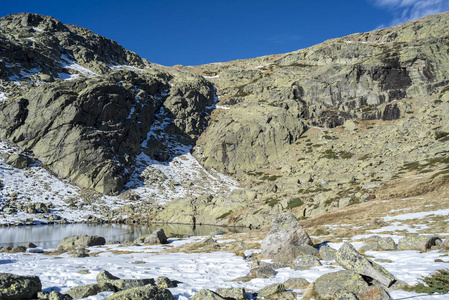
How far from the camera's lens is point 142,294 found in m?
8.29

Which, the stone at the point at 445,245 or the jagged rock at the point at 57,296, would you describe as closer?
the jagged rock at the point at 57,296

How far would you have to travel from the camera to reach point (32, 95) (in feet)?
299

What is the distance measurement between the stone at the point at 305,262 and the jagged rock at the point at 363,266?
2.46 meters

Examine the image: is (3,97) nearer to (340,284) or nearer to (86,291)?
(86,291)

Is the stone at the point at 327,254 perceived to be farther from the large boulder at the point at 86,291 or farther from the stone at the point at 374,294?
the large boulder at the point at 86,291

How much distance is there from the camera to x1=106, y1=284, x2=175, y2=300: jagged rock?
8188 millimetres

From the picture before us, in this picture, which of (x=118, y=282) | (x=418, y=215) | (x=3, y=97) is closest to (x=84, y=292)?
(x=118, y=282)

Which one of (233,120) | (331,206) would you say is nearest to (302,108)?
(233,120)

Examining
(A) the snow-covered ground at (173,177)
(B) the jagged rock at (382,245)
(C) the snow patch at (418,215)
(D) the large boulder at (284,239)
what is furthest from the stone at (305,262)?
(A) the snow-covered ground at (173,177)

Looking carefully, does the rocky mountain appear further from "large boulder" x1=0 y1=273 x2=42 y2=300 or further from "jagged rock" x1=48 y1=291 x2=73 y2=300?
"large boulder" x1=0 y1=273 x2=42 y2=300

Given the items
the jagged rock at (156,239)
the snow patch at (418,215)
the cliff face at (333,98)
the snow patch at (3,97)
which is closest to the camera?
the snow patch at (418,215)

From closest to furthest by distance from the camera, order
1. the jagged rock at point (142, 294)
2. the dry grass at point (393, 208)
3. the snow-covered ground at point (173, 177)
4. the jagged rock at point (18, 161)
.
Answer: the jagged rock at point (142, 294), the dry grass at point (393, 208), the jagged rock at point (18, 161), the snow-covered ground at point (173, 177)

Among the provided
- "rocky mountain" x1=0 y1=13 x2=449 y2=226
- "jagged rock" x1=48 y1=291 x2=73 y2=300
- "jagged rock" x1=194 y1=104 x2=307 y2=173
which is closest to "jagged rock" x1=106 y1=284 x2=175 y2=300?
"jagged rock" x1=48 y1=291 x2=73 y2=300

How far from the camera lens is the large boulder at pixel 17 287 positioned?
28.9ft
